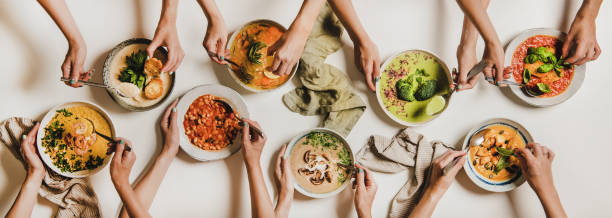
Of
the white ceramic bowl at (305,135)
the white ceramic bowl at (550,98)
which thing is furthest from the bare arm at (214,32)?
the white ceramic bowl at (550,98)

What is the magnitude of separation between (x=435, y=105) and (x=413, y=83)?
0.18 meters

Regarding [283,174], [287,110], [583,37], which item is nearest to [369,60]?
[287,110]

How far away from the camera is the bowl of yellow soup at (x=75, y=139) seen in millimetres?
1966

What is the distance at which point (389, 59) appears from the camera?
81.3 inches

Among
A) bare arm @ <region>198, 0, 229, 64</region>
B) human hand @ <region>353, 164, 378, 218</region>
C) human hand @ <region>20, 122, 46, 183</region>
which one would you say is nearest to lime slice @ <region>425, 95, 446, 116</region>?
human hand @ <region>353, 164, 378, 218</region>

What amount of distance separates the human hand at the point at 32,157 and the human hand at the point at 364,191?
1.78 meters

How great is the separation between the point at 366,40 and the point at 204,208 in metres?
1.40

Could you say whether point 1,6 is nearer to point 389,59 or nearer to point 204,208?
point 204,208

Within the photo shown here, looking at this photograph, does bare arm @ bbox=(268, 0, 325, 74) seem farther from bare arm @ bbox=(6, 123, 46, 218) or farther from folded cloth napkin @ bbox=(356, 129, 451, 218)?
bare arm @ bbox=(6, 123, 46, 218)

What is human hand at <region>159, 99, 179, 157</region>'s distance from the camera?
1993mm

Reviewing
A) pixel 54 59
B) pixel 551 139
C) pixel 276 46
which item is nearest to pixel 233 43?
pixel 276 46

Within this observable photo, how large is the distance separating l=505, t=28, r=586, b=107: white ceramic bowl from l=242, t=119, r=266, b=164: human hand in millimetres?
1553

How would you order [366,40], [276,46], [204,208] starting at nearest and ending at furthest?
[276,46], [366,40], [204,208]

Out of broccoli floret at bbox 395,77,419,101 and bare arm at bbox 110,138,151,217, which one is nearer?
bare arm at bbox 110,138,151,217
